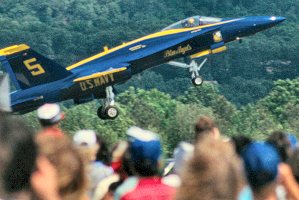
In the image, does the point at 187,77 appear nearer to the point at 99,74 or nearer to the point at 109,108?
the point at 99,74

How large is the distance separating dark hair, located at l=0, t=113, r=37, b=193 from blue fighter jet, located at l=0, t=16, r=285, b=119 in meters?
41.3

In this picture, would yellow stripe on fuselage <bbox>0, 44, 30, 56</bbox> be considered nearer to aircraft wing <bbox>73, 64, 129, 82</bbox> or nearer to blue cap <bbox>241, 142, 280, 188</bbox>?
aircraft wing <bbox>73, 64, 129, 82</bbox>

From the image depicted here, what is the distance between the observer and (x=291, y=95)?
102m

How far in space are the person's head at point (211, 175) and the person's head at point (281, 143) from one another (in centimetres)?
362

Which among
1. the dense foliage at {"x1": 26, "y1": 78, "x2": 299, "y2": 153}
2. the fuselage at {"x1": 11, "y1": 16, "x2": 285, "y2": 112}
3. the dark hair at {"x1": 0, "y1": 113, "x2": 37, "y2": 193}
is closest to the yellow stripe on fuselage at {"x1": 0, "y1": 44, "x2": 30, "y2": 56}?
the fuselage at {"x1": 11, "y1": 16, "x2": 285, "y2": 112}

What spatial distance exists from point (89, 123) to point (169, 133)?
8687 millimetres

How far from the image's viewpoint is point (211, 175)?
6.47 meters

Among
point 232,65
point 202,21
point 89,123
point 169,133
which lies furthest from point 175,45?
point 232,65

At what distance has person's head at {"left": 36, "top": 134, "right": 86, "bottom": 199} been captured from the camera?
21.3 feet

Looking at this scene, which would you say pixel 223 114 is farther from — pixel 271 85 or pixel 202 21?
pixel 271 85

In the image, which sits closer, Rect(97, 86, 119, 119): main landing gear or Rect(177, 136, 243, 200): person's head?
Rect(177, 136, 243, 200): person's head

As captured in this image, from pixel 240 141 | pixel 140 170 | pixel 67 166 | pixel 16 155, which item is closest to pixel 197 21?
pixel 240 141

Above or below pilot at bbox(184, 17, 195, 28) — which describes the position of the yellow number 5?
below

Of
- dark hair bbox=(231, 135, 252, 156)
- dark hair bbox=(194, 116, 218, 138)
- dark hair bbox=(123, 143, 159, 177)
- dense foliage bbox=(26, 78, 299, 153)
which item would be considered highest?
dark hair bbox=(123, 143, 159, 177)
